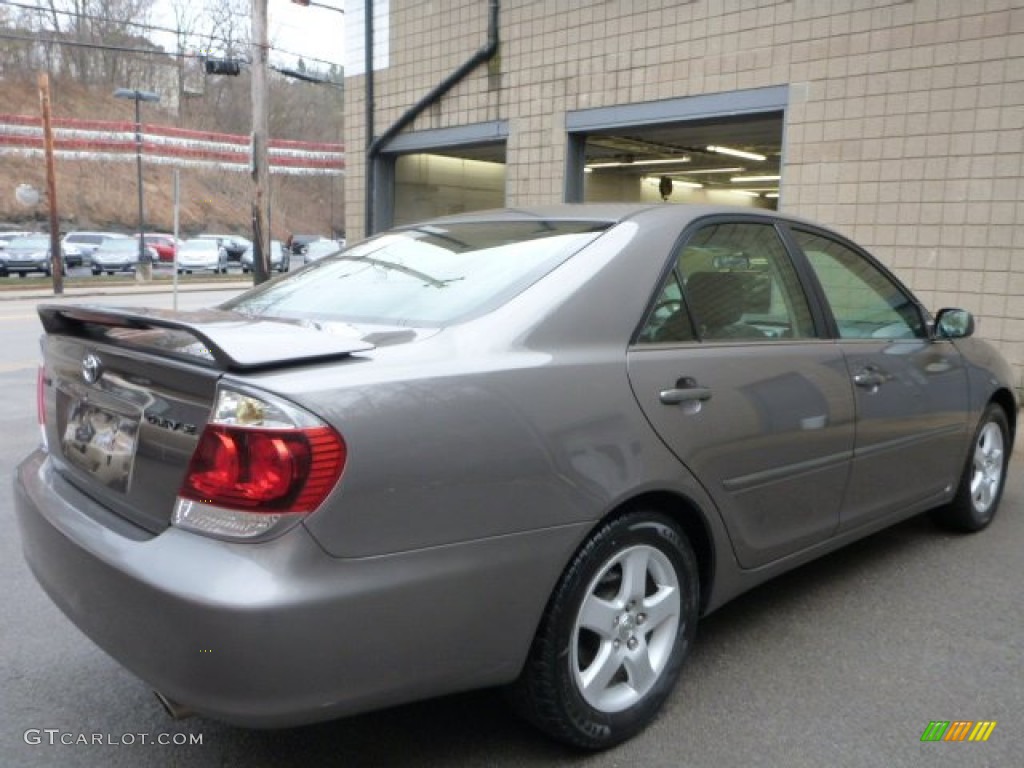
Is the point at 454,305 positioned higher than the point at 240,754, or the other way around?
the point at 454,305

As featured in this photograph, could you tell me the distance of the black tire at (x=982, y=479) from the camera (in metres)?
4.46

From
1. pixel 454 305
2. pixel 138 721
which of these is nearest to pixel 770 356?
pixel 454 305

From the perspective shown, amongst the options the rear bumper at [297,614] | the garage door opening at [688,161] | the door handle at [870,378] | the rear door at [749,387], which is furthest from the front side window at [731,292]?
the garage door opening at [688,161]

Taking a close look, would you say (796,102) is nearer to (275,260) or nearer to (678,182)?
(678,182)

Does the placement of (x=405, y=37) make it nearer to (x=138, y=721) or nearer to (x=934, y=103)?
(x=934, y=103)

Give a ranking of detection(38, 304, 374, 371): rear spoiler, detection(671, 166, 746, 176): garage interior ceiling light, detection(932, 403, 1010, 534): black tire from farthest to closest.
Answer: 1. detection(671, 166, 746, 176): garage interior ceiling light
2. detection(932, 403, 1010, 534): black tire
3. detection(38, 304, 374, 371): rear spoiler

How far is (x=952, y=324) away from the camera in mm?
4164

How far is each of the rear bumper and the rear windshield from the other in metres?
0.75

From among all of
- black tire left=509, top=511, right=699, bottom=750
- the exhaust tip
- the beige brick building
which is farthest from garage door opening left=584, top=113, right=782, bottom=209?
the exhaust tip

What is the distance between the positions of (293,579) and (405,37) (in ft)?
37.4

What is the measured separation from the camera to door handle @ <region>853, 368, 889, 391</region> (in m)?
3.46

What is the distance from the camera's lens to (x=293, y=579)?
195cm

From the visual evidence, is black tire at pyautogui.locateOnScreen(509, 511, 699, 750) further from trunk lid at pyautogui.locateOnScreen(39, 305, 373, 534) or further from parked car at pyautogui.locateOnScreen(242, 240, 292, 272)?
parked car at pyautogui.locateOnScreen(242, 240, 292, 272)

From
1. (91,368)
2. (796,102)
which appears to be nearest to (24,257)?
(796,102)
